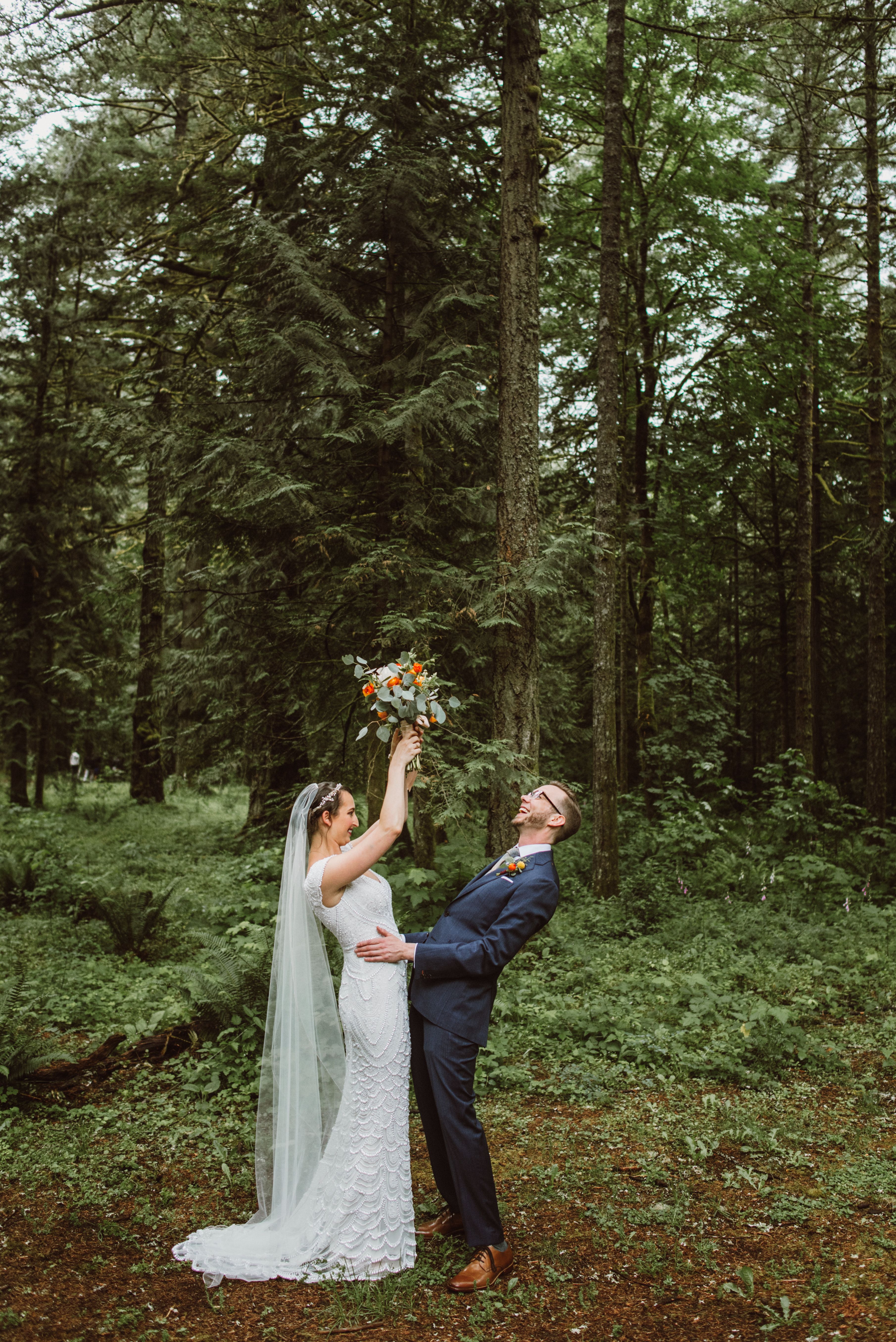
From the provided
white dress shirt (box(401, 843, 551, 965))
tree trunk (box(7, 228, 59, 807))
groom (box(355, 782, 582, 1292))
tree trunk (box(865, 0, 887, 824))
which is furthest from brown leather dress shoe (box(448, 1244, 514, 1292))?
tree trunk (box(7, 228, 59, 807))

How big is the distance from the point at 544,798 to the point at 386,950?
1.03m

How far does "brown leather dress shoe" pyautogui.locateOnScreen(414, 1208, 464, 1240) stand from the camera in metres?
4.55

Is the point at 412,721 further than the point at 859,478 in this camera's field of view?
No

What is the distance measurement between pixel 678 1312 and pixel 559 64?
1787cm

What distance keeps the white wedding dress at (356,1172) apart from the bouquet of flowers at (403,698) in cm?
75

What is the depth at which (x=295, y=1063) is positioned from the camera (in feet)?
15.0

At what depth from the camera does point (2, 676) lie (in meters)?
19.6

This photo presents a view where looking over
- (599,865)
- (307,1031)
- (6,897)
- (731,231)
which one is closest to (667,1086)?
(307,1031)

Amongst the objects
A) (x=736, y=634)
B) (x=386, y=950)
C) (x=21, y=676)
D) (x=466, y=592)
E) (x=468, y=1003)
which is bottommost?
(x=468, y=1003)

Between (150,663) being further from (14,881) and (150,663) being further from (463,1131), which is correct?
(463,1131)

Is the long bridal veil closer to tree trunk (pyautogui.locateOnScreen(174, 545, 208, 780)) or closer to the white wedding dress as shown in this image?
the white wedding dress

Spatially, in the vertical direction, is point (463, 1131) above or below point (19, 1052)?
above

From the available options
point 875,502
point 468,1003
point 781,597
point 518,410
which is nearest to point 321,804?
point 468,1003

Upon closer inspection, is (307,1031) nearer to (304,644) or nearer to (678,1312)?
(678,1312)
